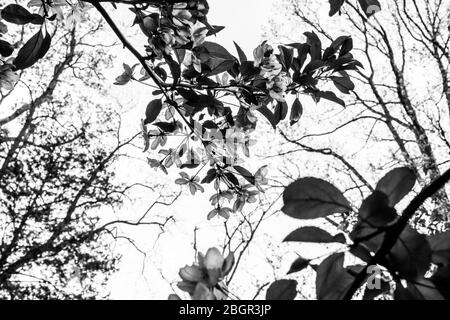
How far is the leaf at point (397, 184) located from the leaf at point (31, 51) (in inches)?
36.6

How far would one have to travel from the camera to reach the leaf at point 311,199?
39 cm

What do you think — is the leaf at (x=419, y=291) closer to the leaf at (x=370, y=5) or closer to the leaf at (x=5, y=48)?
the leaf at (x=370, y=5)

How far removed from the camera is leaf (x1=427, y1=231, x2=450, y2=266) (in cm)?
39

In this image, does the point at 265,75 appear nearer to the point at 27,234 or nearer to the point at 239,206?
the point at 239,206

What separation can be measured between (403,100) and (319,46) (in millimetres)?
7350

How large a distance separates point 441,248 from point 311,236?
0.13 meters

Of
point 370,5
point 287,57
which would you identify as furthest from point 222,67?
point 370,5

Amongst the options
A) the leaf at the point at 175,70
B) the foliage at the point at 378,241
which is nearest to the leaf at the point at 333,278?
the foliage at the point at 378,241

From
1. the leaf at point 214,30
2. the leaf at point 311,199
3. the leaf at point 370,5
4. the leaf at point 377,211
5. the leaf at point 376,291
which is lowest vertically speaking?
the leaf at point 376,291

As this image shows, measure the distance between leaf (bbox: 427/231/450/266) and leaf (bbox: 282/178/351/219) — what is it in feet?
0.32


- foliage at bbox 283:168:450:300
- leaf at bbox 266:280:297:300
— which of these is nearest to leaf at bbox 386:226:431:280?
foliage at bbox 283:168:450:300

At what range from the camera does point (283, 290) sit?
425mm

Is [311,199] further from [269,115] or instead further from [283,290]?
[269,115]
